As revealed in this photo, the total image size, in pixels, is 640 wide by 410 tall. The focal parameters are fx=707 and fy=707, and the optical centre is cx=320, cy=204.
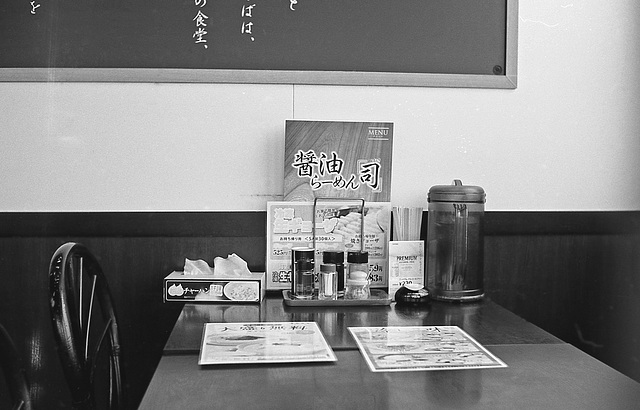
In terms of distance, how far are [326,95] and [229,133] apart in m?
0.32

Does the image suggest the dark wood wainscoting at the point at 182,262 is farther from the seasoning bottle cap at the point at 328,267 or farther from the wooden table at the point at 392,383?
the wooden table at the point at 392,383

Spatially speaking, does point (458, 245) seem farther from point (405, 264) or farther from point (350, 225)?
point (350, 225)

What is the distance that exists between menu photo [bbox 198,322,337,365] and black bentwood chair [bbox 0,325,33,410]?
351 mm

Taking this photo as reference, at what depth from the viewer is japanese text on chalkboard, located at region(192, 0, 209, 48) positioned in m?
2.15

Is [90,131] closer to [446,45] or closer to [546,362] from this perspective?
[446,45]

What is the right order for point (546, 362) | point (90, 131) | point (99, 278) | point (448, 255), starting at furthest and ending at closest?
point (90, 131) < point (448, 255) < point (99, 278) < point (546, 362)

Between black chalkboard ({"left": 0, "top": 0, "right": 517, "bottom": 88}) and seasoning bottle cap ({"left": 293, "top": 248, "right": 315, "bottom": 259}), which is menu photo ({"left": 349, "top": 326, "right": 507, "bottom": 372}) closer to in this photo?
seasoning bottle cap ({"left": 293, "top": 248, "right": 315, "bottom": 259})

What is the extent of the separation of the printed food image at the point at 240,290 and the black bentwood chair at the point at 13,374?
0.88 meters

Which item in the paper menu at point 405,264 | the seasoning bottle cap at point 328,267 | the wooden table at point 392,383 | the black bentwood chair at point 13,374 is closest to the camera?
the black bentwood chair at point 13,374

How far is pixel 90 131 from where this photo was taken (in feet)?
7.06

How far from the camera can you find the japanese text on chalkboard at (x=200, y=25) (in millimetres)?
2152

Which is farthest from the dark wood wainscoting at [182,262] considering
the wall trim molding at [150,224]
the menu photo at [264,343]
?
the menu photo at [264,343]

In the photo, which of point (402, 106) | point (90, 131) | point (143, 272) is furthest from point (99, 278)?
point (402, 106)

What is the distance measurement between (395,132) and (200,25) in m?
0.68
